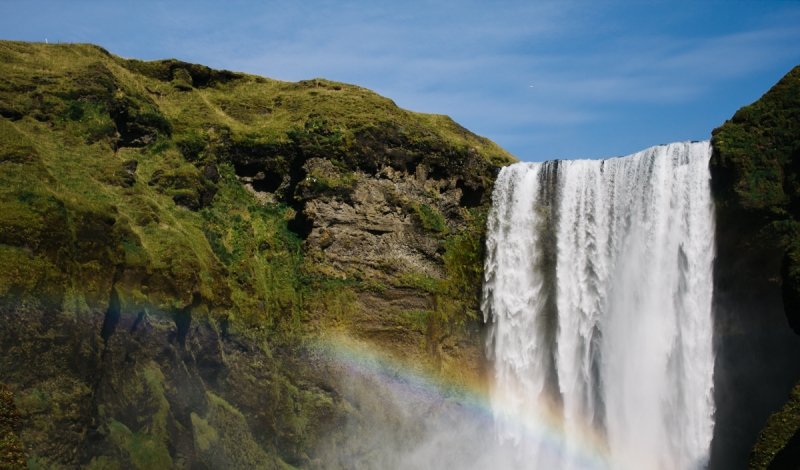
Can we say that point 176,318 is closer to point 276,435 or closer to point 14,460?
point 276,435

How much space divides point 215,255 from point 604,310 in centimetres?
1791

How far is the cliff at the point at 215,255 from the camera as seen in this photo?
23484 mm

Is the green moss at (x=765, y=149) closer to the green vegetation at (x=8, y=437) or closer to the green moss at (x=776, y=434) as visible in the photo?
the green moss at (x=776, y=434)

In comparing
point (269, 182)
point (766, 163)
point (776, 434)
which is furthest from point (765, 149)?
point (269, 182)

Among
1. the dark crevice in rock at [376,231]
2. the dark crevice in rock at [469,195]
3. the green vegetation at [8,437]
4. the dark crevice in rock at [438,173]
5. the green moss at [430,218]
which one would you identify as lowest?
the green vegetation at [8,437]

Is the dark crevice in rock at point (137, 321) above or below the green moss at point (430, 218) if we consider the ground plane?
below

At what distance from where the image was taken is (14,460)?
1606cm

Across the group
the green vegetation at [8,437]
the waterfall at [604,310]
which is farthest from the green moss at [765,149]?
the green vegetation at [8,437]

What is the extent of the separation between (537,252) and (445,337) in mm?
6261

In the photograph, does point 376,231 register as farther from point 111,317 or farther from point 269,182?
point 111,317

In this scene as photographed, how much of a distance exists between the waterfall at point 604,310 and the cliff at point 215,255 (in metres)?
2.19

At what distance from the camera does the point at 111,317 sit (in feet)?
83.7

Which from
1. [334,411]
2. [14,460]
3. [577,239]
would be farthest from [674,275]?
[14,460]

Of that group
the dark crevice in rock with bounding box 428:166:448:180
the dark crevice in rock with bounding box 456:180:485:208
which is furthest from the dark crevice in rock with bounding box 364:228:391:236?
the dark crevice in rock with bounding box 456:180:485:208
